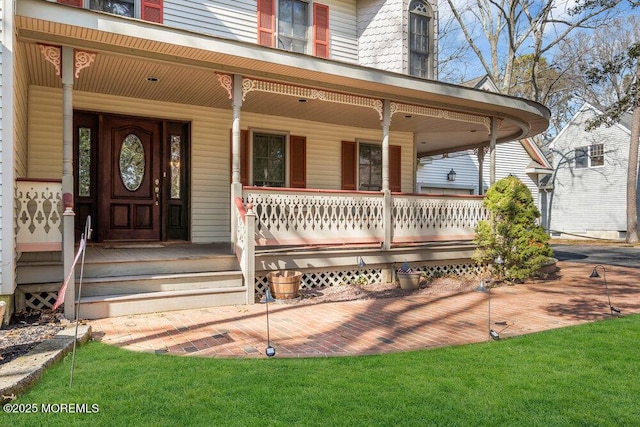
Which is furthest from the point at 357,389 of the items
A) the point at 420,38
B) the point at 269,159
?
the point at 420,38

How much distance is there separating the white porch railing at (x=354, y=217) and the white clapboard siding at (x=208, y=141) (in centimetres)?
149

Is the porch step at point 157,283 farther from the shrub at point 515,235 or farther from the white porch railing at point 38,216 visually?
the shrub at point 515,235

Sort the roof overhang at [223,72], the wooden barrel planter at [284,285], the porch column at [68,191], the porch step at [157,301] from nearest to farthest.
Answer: the porch column at [68,191] → the porch step at [157,301] → the roof overhang at [223,72] → the wooden barrel planter at [284,285]

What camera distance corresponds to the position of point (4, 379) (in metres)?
3.02

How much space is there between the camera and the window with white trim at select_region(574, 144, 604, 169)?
894 inches

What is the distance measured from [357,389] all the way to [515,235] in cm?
622

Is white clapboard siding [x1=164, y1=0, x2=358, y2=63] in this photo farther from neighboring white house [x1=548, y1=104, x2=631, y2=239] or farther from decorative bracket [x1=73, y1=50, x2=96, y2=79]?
neighboring white house [x1=548, y1=104, x2=631, y2=239]

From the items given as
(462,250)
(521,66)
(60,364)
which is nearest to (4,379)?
(60,364)

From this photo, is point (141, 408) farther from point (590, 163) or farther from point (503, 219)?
point (590, 163)

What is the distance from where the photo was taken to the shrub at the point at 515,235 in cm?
830

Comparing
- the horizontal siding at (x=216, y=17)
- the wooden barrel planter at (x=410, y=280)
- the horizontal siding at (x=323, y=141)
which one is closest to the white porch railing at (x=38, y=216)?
the horizontal siding at (x=216, y=17)

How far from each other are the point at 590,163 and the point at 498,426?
24526 mm

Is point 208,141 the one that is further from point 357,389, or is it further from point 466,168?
point 466,168

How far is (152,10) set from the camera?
27.6ft
